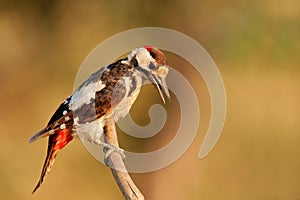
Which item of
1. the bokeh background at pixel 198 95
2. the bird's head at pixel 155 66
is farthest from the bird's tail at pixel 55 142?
the bokeh background at pixel 198 95

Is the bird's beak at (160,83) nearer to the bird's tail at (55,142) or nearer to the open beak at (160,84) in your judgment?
the open beak at (160,84)

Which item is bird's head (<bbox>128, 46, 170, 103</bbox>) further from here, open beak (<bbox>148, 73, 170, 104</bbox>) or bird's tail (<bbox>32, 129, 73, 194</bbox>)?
bird's tail (<bbox>32, 129, 73, 194</bbox>)

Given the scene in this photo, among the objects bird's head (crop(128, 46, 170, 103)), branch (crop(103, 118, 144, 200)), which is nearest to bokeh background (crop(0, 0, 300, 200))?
branch (crop(103, 118, 144, 200))

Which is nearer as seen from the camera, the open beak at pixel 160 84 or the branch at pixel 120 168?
the open beak at pixel 160 84

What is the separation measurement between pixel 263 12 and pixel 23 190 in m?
1.48

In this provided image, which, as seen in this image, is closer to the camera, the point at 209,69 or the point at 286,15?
the point at 209,69

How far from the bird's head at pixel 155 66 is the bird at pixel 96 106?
44 millimetres

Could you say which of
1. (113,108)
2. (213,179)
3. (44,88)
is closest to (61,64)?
(44,88)

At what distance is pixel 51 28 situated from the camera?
4203 mm

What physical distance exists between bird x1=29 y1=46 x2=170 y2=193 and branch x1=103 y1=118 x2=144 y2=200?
16 mm

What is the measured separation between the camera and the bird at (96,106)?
149 centimetres

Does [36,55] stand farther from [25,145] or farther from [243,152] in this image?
[243,152]

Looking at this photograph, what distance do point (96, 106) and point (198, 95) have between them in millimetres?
2244

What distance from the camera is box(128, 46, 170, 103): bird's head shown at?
54.5 inches
